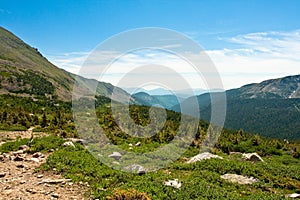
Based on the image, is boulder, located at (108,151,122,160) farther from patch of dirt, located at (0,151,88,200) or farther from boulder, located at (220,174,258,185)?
boulder, located at (220,174,258,185)

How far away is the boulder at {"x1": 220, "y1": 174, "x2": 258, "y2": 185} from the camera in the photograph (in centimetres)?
1803

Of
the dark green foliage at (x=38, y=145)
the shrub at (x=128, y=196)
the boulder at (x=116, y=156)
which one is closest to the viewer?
the shrub at (x=128, y=196)

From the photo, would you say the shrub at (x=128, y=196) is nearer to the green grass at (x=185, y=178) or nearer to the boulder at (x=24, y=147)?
the green grass at (x=185, y=178)

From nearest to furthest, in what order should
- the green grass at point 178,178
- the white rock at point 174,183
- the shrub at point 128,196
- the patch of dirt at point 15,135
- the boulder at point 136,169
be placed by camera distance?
the shrub at point 128,196 → the green grass at point 178,178 → the white rock at point 174,183 → the boulder at point 136,169 → the patch of dirt at point 15,135

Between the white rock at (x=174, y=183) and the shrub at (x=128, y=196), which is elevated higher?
the shrub at (x=128, y=196)

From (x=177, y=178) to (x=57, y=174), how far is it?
718 centimetres

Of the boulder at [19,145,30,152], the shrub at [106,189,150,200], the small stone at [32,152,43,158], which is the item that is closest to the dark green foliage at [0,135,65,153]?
the boulder at [19,145,30,152]

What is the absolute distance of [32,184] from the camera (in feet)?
49.5

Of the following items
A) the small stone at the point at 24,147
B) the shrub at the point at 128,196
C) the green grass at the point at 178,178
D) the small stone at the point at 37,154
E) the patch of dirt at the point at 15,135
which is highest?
the patch of dirt at the point at 15,135

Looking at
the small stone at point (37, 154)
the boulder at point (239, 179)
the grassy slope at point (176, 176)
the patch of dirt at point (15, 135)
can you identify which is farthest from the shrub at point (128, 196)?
the patch of dirt at point (15, 135)

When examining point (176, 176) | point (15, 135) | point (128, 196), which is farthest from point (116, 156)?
point (15, 135)

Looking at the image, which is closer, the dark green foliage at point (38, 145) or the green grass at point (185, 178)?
the green grass at point (185, 178)

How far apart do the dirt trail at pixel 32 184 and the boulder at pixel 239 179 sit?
930 centimetres

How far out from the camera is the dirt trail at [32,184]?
13.7 m
